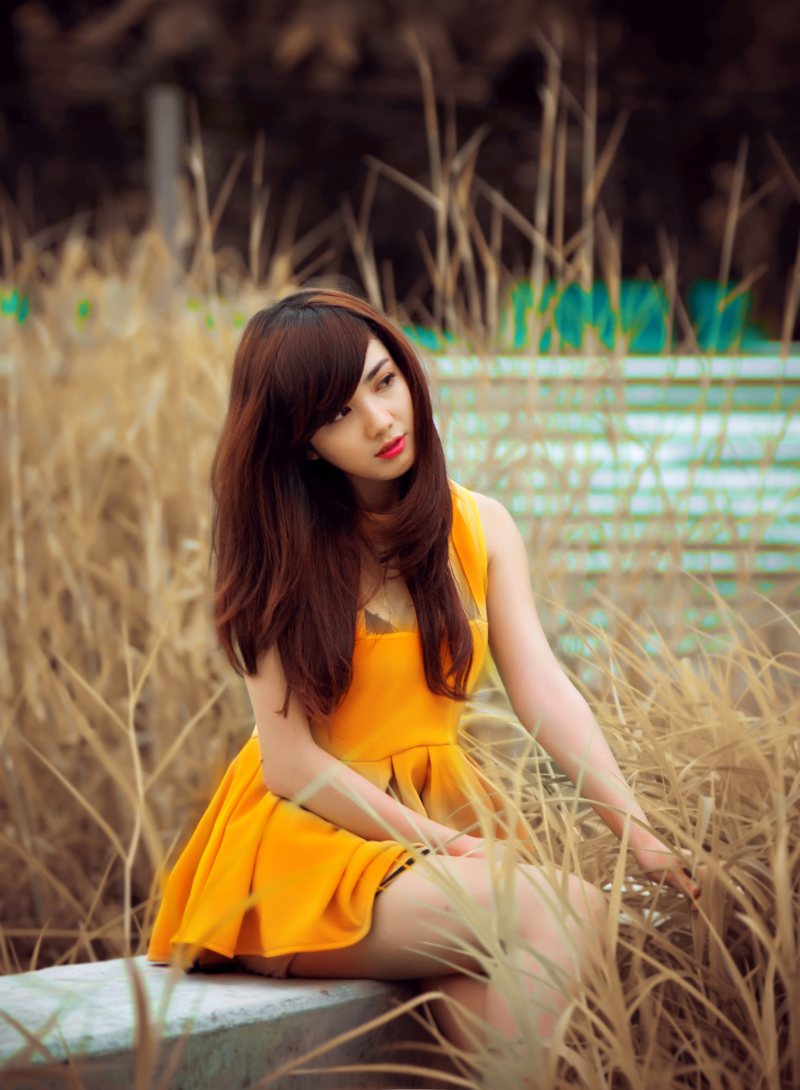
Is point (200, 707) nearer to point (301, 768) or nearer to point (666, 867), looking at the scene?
point (301, 768)

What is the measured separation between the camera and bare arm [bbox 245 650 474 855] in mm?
1555

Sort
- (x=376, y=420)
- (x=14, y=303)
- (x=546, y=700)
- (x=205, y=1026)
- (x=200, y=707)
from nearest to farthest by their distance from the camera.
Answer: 1. (x=205, y=1026)
2. (x=376, y=420)
3. (x=546, y=700)
4. (x=200, y=707)
5. (x=14, y=303)

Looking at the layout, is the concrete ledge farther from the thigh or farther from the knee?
the knee

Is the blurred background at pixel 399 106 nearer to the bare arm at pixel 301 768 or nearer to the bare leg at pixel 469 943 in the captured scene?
the bare arm at pixel 301 768

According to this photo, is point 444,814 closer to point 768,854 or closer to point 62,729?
point 768,854

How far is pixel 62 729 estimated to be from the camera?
2.45 metres

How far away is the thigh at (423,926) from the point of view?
56.0 inches

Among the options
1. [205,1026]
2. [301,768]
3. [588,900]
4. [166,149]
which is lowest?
[205,1026]

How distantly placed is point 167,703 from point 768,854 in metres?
1.25

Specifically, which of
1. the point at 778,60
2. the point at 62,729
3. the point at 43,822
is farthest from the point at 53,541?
the point at 778,60

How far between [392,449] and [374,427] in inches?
1.5

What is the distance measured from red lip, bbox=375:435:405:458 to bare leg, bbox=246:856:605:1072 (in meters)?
0.45

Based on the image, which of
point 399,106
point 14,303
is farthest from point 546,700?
point 399,106

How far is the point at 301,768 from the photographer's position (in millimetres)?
1579
